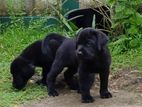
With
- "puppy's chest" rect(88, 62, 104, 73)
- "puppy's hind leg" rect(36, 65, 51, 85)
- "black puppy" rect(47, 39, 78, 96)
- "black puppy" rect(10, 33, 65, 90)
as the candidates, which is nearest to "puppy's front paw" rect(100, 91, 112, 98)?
"puppy's chest" rect(88, 62, 104, 73)

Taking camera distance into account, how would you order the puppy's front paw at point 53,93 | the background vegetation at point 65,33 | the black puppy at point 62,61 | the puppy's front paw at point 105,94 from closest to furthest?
the puppy's front paw at point 105,94
the black puppy at point 62,61
the puppy's front paw at point 53,93
the background vegetation at point 65,33

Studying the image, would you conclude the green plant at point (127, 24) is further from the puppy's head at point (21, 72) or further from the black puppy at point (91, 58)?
the black puppy at point (91, 58)

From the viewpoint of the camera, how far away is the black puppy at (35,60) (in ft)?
24.2

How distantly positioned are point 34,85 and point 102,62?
1.50m

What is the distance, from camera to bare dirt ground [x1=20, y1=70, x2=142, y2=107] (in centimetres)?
659

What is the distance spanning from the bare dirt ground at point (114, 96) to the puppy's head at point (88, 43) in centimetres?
68

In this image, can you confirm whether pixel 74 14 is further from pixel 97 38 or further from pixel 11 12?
pixel 97 38

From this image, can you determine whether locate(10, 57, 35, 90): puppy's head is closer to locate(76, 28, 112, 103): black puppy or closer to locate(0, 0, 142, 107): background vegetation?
locate(0, 0, 142, 107): background vegetation

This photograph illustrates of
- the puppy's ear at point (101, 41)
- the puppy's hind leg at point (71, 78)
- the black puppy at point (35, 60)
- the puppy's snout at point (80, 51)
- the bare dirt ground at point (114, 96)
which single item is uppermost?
the puppy's ear at point (101, 41)

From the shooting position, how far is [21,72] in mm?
7465

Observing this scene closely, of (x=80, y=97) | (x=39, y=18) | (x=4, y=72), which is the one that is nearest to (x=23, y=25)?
(x=39, y=18)

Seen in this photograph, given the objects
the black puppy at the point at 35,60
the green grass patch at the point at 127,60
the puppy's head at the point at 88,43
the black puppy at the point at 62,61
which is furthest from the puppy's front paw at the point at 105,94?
the green grass patch at the point at 127,60

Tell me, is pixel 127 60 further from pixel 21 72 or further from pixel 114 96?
pixel 21 72

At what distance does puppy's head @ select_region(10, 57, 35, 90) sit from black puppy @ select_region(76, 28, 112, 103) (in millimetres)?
1077
